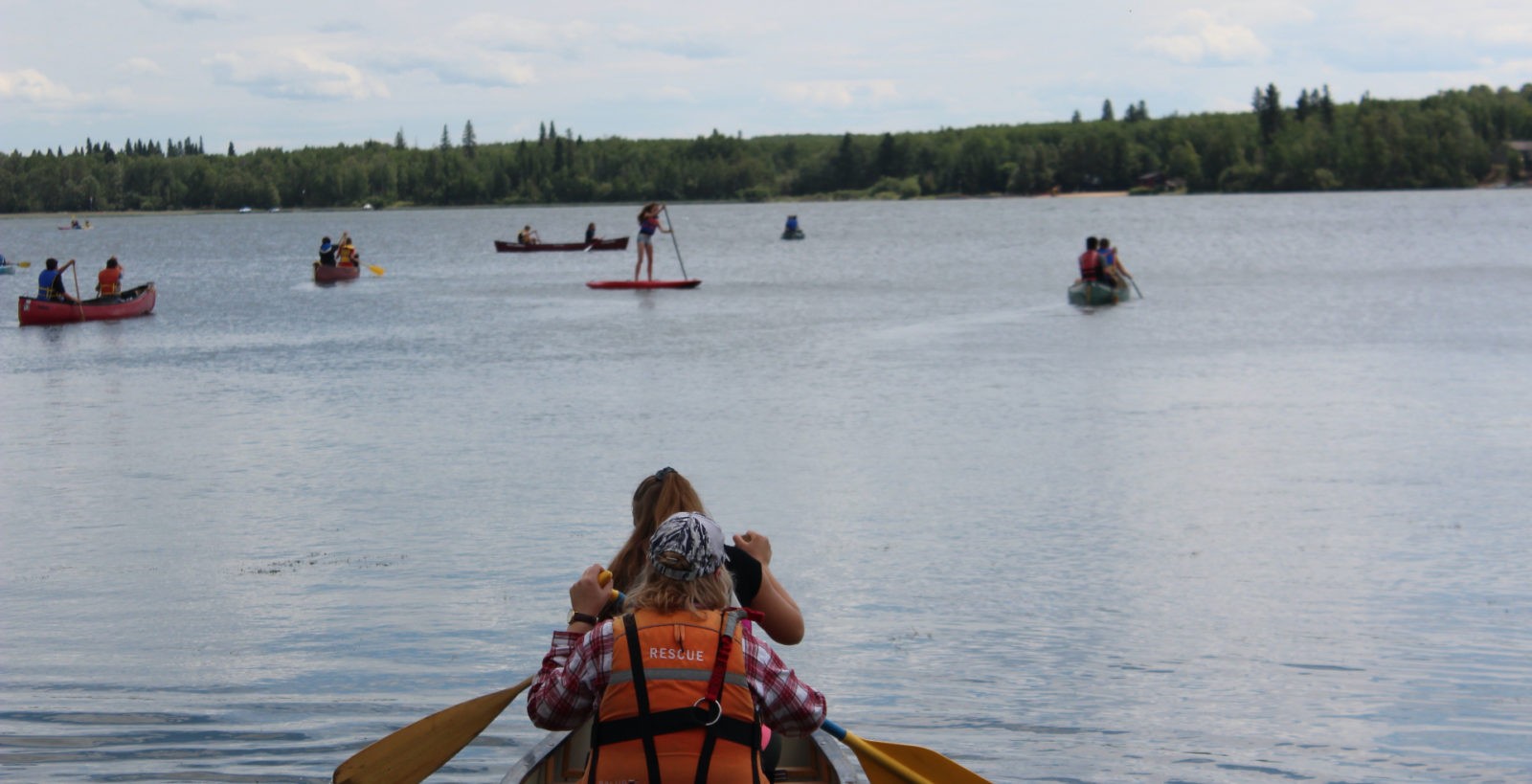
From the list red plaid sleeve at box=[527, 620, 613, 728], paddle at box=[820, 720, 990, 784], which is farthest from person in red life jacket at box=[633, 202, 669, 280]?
red plaid sleeve at box=[527, 620, 613, 728]

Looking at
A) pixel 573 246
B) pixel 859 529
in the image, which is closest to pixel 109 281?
pixel 573 246

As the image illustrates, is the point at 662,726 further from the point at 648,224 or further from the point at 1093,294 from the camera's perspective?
the point at 648,224

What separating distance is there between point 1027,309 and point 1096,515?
22.2 meters

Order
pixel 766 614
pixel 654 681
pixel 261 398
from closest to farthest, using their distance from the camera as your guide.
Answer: pixel 654 681 < pixel 766 614 < pixel 261 398

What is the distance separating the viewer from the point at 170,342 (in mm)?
30219

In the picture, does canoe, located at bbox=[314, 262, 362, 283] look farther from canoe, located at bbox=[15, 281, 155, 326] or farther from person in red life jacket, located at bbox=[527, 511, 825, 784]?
person in red life jacket, located at bbox=[527, 511, 825, 784]

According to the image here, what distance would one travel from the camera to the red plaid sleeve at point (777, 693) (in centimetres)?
489

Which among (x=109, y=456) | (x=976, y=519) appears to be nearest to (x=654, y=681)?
A: (x=976, y=519)

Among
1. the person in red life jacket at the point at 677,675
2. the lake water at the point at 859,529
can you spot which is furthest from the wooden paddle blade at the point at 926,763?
the person in red life jacket at the point at 677,675

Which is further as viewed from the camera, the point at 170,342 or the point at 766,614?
the point at 170,342

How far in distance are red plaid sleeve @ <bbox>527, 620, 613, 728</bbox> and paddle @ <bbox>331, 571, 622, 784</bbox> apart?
1.02 meters

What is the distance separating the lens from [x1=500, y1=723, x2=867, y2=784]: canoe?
5.73m

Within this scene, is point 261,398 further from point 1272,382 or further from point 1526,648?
point 1526,648

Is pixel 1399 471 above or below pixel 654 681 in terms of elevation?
below
